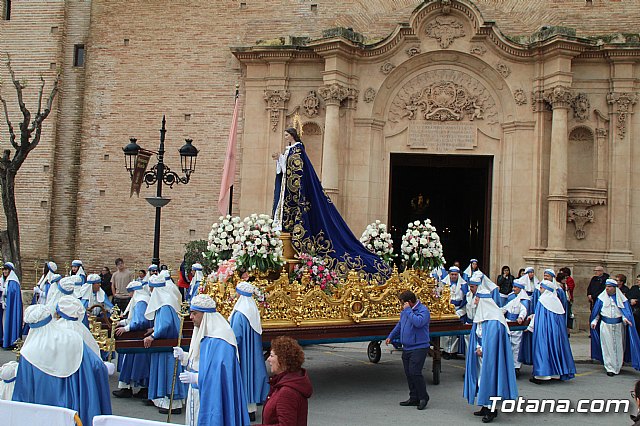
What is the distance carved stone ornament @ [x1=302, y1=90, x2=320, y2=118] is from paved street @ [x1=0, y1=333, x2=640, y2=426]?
714 cm

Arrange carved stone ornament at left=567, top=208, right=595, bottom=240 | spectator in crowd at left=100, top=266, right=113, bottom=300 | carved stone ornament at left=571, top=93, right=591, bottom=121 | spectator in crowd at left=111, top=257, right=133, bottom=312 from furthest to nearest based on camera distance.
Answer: spectator in crowd at left=100, top=266, right=113, bottom=300 < carved stone ornament at left=571, top=93, right=591, bottom=121 < carved stone ornament at left=567, top=208, right=595, bottom=240 < spectator in crowd at left=111, top=257, right=133, bottom=312

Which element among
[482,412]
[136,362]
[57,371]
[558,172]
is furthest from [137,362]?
[558,172]

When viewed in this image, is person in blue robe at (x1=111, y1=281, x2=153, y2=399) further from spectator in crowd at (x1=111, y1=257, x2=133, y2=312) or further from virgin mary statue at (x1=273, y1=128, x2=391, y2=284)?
spectator in crowd at (x1=111, y1=257, x2=133, y2=312)

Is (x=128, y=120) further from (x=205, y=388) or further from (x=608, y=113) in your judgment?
(x=205, y=388)

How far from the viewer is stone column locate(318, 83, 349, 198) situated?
18500mm

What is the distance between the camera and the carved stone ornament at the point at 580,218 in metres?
18.4

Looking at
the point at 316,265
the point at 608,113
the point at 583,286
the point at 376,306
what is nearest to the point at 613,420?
the point at 376,306

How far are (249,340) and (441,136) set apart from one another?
12.0 metres

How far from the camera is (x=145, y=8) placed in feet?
68.7

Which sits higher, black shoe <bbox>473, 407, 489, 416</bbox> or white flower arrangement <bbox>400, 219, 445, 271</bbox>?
white flower arrangement <bbox>400, 219, 445, 271</bbox>

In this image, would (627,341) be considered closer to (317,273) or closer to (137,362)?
(317,273)

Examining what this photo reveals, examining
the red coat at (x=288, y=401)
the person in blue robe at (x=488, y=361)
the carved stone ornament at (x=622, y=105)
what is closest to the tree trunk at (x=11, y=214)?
the person in blue robe at (x=488, y=361)

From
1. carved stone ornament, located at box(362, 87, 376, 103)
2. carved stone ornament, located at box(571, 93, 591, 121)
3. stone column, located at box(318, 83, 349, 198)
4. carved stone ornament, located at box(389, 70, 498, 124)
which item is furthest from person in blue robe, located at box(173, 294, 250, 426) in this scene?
carved stone ornament, located at box(571, 93, 591, 121)

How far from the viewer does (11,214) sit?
19.3 meters
